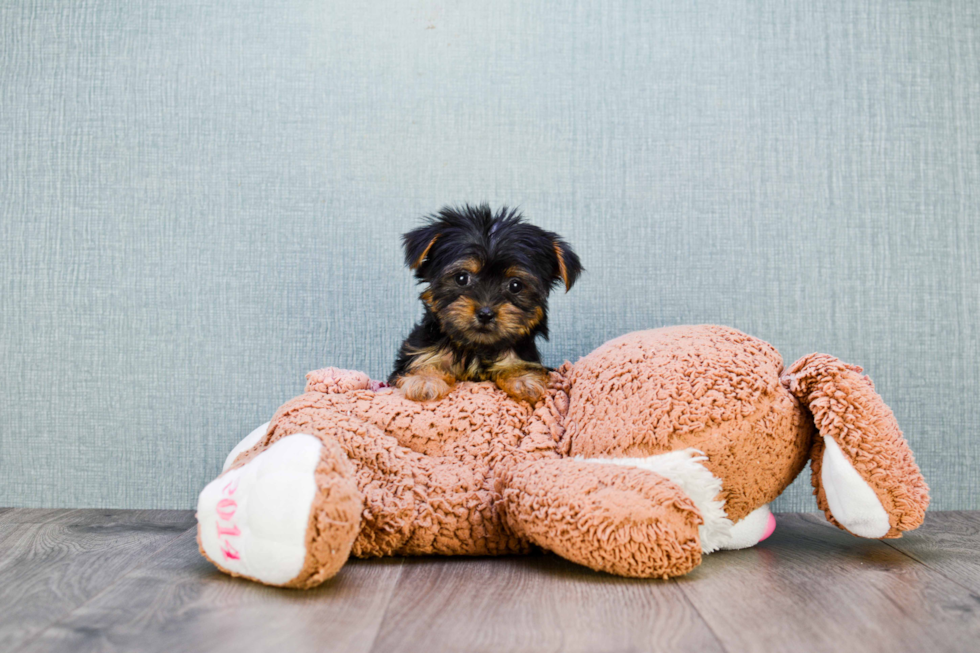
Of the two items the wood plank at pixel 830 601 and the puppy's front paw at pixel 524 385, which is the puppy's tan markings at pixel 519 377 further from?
the wood plank at pixel 830 601

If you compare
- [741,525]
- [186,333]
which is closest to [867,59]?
[741,525]

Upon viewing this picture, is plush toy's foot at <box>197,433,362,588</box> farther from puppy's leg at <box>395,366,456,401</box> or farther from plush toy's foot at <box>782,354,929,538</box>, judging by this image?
plush toy's foot at <box>782,354,929,538</box>

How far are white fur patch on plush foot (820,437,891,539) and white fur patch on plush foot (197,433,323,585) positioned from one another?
1305 mm

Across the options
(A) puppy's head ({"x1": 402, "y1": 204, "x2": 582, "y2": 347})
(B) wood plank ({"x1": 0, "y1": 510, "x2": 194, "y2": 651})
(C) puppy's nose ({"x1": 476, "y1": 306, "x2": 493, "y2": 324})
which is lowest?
(B) wood plank ({"x1": 0, "y1": 510, "x2": 194, "y2": 651})

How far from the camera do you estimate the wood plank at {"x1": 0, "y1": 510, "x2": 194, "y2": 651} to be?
1.46m

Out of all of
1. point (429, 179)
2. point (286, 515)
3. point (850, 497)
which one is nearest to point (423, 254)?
point (429, 179)

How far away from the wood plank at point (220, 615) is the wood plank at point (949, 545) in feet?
4.70

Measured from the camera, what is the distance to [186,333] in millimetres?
2773

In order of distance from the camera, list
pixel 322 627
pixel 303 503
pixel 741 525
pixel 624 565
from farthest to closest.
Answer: pixel 741 525 → pixel 624 565 → pixel 303 503 → pixel 322 627

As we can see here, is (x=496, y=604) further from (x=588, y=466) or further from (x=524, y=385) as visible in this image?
(x=524, y=385)

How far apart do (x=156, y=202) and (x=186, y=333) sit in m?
0.53

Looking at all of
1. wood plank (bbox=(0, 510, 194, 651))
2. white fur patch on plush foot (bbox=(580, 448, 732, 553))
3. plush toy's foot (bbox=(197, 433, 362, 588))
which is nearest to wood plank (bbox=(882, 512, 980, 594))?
white fur patch on plush foot (bbox=(580, 448, 732, 553))

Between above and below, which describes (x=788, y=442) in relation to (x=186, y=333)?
below

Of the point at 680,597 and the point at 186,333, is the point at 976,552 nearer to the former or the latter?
the point at 680,597
